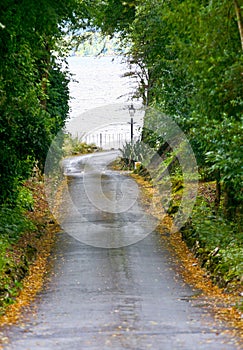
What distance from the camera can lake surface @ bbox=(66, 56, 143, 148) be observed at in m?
47.4

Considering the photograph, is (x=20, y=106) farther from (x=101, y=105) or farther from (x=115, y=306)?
(x=101, y=105)

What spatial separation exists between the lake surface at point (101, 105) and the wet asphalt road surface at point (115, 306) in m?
21.2

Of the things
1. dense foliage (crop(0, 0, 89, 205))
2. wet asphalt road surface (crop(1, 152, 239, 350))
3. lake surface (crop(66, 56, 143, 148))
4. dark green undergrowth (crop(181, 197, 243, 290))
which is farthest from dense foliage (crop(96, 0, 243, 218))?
lake surface (crop(66, 56, 143, 148))

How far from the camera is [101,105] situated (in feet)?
186

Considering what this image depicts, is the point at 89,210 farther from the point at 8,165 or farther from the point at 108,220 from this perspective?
the point at 8,165

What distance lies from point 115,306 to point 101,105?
46.0 meters

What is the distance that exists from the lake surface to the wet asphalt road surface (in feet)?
69.5

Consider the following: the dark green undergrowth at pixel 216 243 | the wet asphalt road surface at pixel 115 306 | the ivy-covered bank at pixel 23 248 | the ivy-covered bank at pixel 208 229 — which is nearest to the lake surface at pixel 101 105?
the ivy-covered bank at pixel 208 229

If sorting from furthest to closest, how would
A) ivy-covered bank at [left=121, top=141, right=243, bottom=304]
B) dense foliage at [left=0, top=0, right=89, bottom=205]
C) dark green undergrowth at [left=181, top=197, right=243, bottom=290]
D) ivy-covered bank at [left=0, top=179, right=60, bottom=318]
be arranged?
dense foliage at [left=0, top=0, right=89, bottom=205]
ivy-covered bank at [left=121, top=141, right=243, bottom=304]
dark green undergrowth at [left=181, top=197, right=243, bottom=290]
ivy-covered bank at [left=0, top=179, right=60, bottom=318]

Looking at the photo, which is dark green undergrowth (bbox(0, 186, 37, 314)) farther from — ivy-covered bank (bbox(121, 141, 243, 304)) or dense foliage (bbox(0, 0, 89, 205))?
ivy-covered bank (bbox(121, 141, 243, 304))

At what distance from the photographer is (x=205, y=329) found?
9703mm

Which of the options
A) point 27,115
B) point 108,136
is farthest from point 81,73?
point 27,115

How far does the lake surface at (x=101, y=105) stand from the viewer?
4744 cm

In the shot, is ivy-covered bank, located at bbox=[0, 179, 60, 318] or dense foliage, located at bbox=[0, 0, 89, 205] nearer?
ivy-covered bank, located at bbox=[0, 179, 60, 318]
